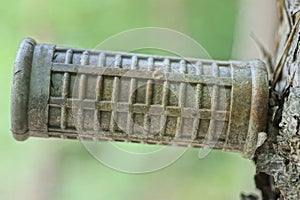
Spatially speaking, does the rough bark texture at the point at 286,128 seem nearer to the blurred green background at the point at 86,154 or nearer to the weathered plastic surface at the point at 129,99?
the weathered plastic surface at the point at 129,99

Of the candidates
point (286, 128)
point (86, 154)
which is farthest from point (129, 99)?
point (86, 154)

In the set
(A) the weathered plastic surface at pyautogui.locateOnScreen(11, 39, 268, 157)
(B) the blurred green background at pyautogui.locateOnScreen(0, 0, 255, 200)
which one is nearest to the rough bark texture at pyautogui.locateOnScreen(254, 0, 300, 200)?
(A) the weathered plastic surface at pyautogui.locateOnScreen(11, 39, 268, 157)

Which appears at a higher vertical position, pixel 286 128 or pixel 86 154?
pixel 286 128

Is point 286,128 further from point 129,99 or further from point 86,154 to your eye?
point 86,154

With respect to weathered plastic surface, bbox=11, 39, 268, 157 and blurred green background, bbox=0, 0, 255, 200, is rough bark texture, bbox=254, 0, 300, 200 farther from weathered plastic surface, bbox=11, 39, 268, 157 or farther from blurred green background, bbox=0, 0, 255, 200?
blurred green background, bbox=0, 0, 255, 200

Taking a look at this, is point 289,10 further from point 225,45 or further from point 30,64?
point 225,45

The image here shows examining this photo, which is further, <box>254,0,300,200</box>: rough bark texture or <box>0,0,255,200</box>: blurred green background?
<box>0,0,255,200</box>: blurred green background
